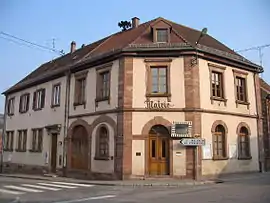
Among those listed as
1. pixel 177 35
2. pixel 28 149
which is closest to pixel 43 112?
pixel 28 149

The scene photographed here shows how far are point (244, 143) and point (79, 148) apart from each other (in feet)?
36.4

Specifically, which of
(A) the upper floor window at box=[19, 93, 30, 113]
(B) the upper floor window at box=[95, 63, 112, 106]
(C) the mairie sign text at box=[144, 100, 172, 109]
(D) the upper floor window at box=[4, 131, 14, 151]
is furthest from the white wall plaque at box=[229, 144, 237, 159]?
(D) the upper floor window at box=[4, 131, 14, 151]

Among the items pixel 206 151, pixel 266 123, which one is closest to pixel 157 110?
pixel 206 151

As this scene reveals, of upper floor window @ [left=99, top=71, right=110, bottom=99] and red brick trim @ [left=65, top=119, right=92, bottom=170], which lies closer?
upper floor window @ [left=99, top=71, right=110, bottom=99]

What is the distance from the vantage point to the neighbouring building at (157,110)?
19.1 metres

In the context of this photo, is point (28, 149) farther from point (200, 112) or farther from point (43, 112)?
point (200, 112)

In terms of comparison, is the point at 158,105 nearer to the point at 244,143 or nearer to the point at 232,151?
the point at 232,151

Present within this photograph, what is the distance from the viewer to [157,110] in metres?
19.3

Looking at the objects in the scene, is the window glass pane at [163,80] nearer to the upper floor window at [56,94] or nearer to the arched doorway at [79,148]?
the arched doorway at [79,148]

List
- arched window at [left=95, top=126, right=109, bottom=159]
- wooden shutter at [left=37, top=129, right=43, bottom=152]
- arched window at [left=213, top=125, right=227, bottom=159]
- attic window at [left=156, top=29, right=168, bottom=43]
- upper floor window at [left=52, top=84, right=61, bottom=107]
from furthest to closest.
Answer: wooden shutter at [left=37, top=129, right=43, bottom=152] → upper floor window at [left=52, top=84, right=61, bottom=107] → attic window at [left=156, top=29, right=168, bottom=43] → arched window at [left=95, top=126, right=109, bottom=159] → arched window at [left=213, top=125, right=227, bottom=159]

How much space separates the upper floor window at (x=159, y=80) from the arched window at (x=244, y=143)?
6321 millimetres

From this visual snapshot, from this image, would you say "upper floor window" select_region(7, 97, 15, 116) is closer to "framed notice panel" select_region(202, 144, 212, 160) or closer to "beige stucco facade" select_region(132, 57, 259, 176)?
"beige stucco facade" select_region(132, 57, 259, 176)

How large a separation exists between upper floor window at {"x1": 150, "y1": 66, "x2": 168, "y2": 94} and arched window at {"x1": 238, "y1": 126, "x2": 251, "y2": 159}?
632 centimetres

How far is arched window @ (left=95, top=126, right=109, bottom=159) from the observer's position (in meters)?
20.4
